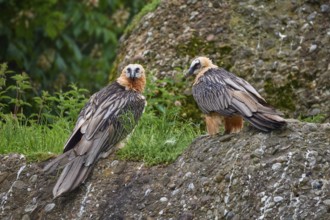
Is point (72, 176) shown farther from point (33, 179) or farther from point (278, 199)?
point (278, 199)

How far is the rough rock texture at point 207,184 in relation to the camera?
867 centimetres

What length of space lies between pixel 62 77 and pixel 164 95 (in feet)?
17.8

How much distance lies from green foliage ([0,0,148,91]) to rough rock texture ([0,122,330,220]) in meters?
5.74

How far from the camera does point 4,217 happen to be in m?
10.0

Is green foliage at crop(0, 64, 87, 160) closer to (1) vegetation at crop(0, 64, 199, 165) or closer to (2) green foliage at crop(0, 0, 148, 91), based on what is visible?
(1) vegetation at crop(0, 64, 199, 165)

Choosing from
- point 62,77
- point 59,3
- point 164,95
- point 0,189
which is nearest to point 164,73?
point 164,95

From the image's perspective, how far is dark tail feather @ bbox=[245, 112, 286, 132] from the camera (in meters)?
9.11

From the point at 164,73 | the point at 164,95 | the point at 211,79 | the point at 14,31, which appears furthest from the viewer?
the point at 14,31

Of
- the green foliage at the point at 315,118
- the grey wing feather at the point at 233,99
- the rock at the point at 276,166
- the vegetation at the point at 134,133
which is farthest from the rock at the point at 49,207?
the green foliage at the point at 315,118

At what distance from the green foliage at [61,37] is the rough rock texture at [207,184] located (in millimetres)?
5743

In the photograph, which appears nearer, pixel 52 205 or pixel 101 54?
pixel 52 205

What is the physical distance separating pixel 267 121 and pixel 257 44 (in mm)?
3590

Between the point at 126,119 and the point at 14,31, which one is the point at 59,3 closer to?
the point at 14,31

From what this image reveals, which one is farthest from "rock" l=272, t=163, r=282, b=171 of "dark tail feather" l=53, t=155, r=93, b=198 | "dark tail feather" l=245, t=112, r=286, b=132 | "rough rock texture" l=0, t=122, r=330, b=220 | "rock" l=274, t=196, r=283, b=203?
"dark tail feather" l=53, t=155, r=93, b=198
